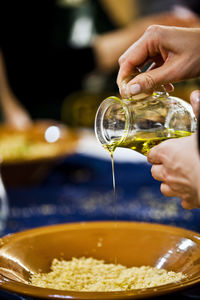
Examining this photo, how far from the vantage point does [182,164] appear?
2.77ft

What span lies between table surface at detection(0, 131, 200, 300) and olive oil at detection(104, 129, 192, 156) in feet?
1.85

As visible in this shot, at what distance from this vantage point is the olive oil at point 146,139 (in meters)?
0.85

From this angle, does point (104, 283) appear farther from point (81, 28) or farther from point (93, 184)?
point (81, 28)

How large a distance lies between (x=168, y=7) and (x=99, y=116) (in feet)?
10.1

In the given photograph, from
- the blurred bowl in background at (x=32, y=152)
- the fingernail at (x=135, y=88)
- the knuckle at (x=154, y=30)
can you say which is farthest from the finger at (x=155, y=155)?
the blurred bowl in background at (x=32, y=152)

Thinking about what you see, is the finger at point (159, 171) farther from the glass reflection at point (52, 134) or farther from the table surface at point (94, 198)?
the glass reflection at point (52, 134)

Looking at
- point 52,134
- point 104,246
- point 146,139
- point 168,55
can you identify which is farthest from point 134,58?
point 52,134

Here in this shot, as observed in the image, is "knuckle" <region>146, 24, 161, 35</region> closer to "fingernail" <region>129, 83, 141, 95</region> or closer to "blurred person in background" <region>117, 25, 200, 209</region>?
"blurred person in background" <region>117, 25, 200, 209</region>

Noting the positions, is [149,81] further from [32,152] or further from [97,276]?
[32,152]

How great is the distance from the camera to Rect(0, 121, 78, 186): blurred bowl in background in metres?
1.88

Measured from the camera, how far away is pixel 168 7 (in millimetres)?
3699

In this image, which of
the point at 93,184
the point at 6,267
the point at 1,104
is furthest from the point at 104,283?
the point at 1,104

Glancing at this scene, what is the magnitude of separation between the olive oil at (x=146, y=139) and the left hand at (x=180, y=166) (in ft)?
0.06

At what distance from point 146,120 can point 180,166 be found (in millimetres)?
108
